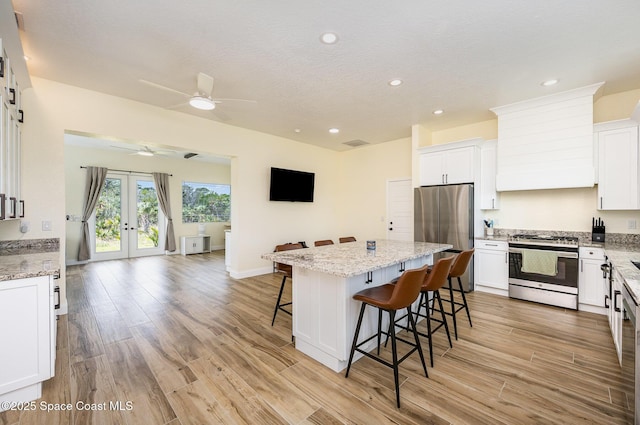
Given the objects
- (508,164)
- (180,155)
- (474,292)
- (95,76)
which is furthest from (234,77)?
(180,155)

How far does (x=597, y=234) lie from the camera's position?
3.73 metres

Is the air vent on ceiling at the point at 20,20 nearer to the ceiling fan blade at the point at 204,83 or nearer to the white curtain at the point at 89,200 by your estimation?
the ceiling fan blade at the point at 204,83

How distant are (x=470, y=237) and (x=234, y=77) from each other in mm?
4214

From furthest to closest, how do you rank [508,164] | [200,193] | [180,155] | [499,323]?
1. [200,193]
2. [180,155]
3. [508,164]
4. [499,323]

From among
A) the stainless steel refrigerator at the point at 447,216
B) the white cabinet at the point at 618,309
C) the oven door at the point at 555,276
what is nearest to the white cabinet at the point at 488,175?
the stainless steel refrigerator at the point at 447,216

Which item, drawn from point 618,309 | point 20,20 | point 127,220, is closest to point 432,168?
point 618,309

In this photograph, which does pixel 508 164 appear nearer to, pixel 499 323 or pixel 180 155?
pixel 499 323

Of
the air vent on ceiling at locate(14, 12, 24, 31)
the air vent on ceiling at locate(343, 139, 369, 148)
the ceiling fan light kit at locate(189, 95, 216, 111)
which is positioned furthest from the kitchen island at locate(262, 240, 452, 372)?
the air vent on ceiling at locate(343, 139, 369, 148)

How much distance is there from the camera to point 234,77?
10.8 ft

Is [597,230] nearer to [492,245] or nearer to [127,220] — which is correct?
[492,245]

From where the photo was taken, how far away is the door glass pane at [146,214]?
25.6ft

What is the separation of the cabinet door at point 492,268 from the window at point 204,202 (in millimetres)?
7867

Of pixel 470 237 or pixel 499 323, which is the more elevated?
pixel 470 237

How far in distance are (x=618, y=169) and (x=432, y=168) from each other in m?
2.35
